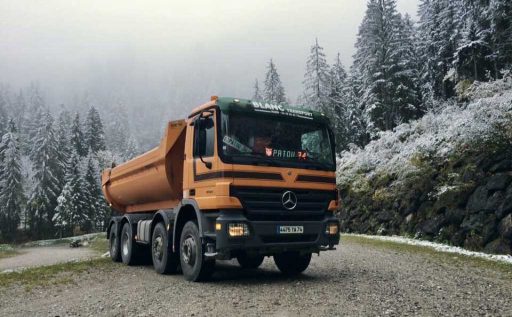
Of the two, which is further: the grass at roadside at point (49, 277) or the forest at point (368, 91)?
the forest at point (368, 91)

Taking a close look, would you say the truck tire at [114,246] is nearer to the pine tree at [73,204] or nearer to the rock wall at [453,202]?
the rock wall at [453,202]

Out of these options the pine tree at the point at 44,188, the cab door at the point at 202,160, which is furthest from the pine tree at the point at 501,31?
the pine tree at the point at 44,188

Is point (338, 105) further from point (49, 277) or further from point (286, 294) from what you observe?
point (286, 294)

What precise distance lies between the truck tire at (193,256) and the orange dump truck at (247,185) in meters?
0.02

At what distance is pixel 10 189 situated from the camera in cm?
6178

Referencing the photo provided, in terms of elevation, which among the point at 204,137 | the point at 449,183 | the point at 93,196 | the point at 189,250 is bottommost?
the point at 189,250

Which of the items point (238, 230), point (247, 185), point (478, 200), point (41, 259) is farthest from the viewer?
point (41, 259)

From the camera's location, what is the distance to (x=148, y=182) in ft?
38.2

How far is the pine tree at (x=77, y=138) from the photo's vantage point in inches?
2932

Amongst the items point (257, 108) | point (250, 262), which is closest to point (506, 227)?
point (250, 262)

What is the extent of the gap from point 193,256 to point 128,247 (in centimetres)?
489

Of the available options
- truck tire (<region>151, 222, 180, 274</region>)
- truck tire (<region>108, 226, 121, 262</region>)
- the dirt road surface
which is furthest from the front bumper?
the dirt road surface

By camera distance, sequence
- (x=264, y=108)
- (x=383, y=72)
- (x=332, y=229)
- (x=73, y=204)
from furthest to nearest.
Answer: (x=73, y=204) → (x=383, y=72) → (x=332, y=229) → (x=264, y=108)

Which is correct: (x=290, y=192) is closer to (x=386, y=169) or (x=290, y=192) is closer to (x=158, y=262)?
(x=158, y=262)
